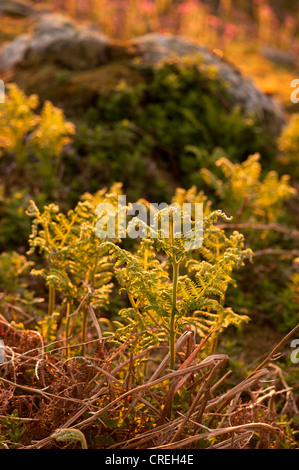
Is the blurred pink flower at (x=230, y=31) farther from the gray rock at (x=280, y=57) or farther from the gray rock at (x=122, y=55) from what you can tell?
the gray rock at (x=122, y=55)

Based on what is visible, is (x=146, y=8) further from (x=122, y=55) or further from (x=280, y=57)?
(x=122, y=55)

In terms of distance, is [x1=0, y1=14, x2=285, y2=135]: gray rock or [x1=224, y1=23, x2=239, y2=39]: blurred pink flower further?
[x1=224, y1=23, x2=239, y2=39]: blurred pink flower

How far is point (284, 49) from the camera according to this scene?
16.6 metres

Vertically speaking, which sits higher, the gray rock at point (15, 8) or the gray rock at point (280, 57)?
the gray rock at point (15, 8)

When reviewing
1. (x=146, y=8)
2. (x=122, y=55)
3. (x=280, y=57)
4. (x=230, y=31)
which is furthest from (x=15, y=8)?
(x=122, y=55)

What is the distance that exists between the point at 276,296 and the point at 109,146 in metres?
2.40

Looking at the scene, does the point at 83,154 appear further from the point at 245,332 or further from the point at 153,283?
the point at 153,283

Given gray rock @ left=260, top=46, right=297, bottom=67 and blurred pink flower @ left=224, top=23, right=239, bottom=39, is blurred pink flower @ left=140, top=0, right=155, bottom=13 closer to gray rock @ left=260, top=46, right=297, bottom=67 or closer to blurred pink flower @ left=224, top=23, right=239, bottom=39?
blurred pink flower @ left=224, top=23, right=239, bottom=39

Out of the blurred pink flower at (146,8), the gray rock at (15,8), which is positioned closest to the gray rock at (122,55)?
the gray rock at (15,8)

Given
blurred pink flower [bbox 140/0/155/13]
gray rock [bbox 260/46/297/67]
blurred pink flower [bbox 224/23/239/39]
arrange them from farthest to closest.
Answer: blurred pink flower [bbox 224/23/239/39]
blurred pink flower [bbox 140/0/155/13]
gray rock [bbox 260/46/297/67]

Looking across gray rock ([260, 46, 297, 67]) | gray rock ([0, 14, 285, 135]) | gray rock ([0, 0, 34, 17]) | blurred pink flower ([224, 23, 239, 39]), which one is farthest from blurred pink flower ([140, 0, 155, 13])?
gray rock ([0, 14, 285, 135])

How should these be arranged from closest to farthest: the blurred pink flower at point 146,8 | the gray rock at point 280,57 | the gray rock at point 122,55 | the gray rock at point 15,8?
the gray rock at point 122,55, the gray rock at point 15,8, the gray rock at point 280,57, the blurred pink flower at point 146,8

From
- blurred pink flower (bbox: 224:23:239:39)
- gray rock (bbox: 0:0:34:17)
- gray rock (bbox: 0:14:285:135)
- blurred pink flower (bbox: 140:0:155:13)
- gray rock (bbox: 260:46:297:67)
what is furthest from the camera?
blurred pink flower (bbox: 224:23:239:39)
